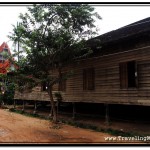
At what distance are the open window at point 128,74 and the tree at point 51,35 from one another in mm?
2491

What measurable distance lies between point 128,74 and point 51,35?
5.12m

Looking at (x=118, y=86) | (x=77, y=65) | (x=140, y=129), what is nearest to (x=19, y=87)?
(x=77, y=65)

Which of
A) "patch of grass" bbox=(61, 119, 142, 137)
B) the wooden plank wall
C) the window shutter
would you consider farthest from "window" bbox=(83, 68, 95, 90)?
the window shutter

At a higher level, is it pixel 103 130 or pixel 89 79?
pixel 89 79

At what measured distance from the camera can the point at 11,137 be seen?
1317 cm

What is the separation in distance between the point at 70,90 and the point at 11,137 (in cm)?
751

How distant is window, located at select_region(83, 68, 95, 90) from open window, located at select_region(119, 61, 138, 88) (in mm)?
2743

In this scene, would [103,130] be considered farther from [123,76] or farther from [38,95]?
[38,95]

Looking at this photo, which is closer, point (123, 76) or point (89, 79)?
point (123, 76)

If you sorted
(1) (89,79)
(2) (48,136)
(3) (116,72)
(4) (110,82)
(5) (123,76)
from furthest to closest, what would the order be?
(1) (89,79) < (4) (110,82) < (3) (116,72) < (5) (123,76) < (2) (48,136)

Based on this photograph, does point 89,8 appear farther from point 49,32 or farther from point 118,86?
point 118,86

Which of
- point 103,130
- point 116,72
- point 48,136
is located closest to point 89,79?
point 116,72

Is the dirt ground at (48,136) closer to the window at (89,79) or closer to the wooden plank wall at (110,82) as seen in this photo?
the wooden plank wall at (110,82)

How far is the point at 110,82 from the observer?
16188mm
